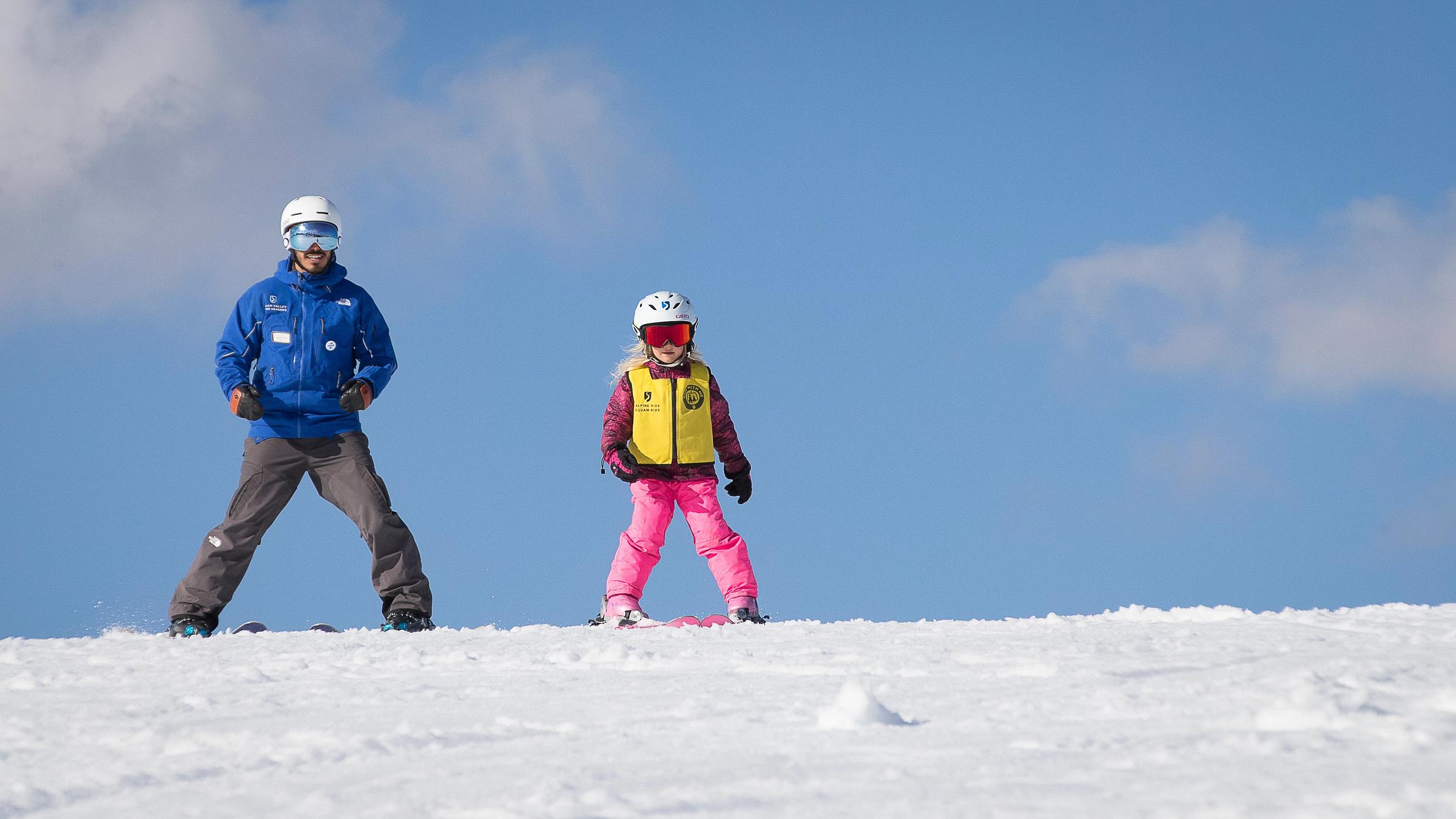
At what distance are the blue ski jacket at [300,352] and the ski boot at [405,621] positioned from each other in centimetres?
112

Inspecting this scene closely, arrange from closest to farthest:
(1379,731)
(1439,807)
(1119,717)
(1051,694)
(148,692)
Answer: (1439,807) → (1379,731) → (1119,717) → (1051,694) → (148,692)

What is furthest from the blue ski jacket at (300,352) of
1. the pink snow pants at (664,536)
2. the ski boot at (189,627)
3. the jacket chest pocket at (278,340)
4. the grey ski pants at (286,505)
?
the pink snow pants at (664,536)

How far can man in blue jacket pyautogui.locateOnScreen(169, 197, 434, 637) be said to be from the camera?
6.69m

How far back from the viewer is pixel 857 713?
2.69 m

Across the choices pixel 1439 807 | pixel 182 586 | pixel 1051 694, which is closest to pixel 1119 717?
pixel 1051 694

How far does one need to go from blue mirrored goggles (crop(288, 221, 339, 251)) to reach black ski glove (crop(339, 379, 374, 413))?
0.90 m

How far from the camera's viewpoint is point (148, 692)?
12.1 ft

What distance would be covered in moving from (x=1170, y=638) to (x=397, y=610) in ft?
13.9

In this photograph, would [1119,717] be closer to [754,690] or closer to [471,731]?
[754,690]

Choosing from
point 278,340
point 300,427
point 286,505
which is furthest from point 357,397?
point 286,505

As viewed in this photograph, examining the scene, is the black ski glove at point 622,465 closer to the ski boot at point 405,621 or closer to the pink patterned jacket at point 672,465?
the pink patterned jacket at point 672,465

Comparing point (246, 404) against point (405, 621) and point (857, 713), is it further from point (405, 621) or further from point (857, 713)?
point (857, 713)

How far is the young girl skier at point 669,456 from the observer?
7066 mm

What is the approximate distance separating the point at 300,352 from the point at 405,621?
168 centimetres
